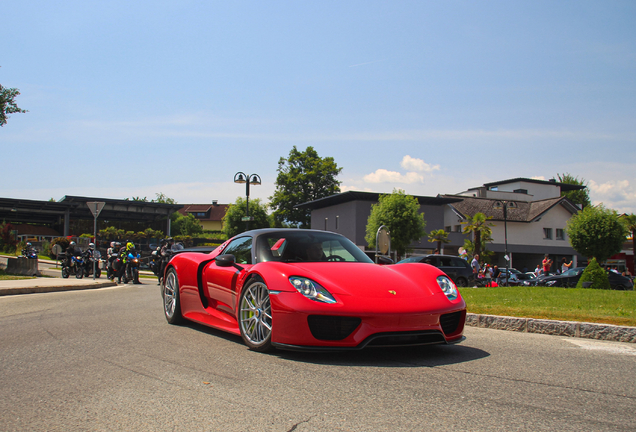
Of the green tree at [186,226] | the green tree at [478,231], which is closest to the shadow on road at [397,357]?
the green tree at [478,231]

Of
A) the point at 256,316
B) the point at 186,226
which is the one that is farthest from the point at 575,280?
the point at 186,226

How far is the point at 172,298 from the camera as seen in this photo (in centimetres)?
707

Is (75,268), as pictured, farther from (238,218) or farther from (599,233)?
(238,218)

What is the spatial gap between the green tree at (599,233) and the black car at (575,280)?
80.7 feet

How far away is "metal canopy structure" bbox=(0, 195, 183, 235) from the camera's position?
51.8m

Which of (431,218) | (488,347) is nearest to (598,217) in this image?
(431,218)

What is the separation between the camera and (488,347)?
5.49 metres

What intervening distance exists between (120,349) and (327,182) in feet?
217

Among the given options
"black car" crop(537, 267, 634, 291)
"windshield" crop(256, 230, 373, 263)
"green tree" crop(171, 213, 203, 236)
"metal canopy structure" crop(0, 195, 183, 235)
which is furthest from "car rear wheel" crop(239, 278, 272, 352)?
"green tree" crop(171, 213, 203, 236)

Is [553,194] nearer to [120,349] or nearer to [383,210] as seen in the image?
[383,210]

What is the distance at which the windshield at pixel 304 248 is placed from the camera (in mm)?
5465

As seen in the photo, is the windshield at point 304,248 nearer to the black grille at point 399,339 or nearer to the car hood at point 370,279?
the car hood at point 370,279

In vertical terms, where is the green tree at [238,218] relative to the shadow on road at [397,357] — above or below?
above

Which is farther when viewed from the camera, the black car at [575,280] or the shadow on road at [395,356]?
the black car at [575,280]
